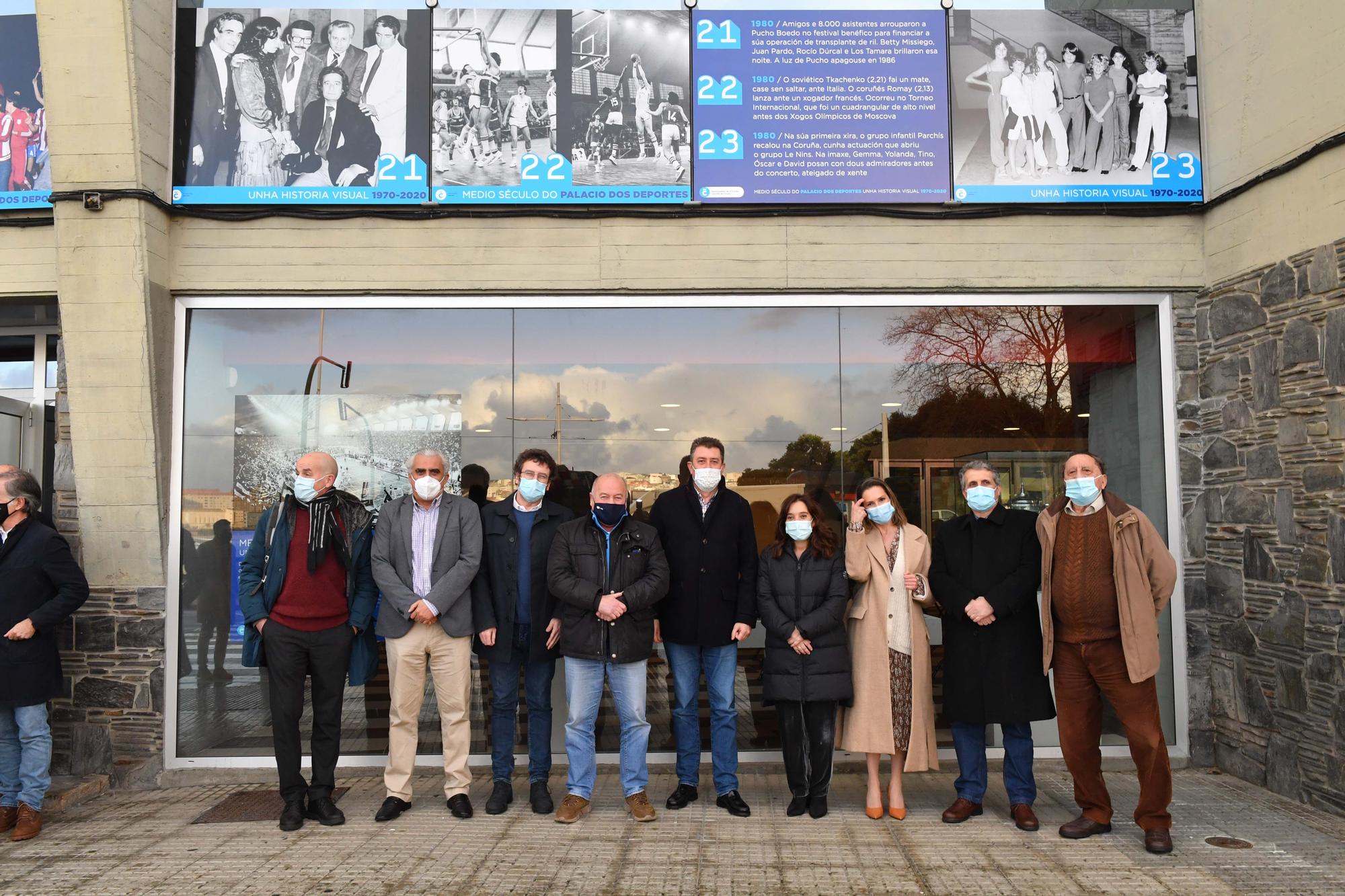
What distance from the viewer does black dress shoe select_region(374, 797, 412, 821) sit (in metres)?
4.91

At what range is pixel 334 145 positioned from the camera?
5957 millimetres

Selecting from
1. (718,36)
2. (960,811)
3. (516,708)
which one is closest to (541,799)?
(516,708)

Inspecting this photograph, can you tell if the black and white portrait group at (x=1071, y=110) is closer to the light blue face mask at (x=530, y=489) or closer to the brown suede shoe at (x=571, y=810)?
the light blue face mask at (x=530, y=489)

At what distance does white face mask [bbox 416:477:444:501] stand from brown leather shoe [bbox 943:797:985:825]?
314cm

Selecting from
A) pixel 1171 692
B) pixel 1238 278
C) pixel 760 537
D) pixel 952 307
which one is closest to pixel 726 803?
pixel 760 537

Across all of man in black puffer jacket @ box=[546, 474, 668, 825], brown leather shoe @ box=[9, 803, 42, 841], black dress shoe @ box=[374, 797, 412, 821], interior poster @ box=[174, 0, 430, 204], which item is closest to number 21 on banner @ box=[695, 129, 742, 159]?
interior poster @ box=[174, 0, 430, 204]

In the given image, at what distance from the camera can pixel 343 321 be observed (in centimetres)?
606

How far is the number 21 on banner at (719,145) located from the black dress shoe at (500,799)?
393cm

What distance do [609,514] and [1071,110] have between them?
397 cm

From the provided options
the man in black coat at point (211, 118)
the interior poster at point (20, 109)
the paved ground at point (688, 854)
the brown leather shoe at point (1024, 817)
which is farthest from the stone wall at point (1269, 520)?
the interior poster at point (20, 109)

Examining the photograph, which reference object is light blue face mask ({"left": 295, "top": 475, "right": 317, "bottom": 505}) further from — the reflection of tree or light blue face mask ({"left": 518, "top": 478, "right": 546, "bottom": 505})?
the reflection of tree

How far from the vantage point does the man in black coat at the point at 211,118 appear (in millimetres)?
5930

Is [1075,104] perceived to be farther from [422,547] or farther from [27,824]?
[27,824]

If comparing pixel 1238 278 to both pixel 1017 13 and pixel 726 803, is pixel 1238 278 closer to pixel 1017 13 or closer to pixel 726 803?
pixel 1017 13
